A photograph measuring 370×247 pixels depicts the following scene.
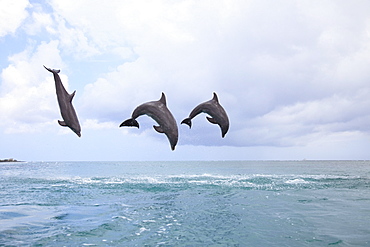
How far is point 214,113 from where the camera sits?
5230 millimetres

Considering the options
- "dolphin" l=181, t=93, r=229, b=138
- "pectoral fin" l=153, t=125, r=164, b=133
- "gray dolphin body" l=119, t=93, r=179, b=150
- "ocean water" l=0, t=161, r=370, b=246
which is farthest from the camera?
"ocean water" l=0, t=161, r=370, b=246

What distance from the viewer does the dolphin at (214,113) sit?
5198 mm

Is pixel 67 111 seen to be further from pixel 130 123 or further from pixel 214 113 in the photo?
pixel 214 113

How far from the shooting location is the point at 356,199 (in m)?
28.1

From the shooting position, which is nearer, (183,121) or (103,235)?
(183,121)

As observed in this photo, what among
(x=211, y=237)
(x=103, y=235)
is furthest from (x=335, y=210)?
(x=103, y=235)

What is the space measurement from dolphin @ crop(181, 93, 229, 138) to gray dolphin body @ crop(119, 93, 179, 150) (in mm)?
584

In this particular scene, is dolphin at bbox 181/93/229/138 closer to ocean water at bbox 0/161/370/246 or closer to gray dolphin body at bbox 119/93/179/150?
gray dolphin body at bbox 119/93/179/150

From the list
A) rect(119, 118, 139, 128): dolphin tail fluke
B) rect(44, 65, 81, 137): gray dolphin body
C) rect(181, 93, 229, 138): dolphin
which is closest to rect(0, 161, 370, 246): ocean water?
→ rect(181, 93, 229, 138): dolphin

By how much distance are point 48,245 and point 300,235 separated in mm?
A: 11225

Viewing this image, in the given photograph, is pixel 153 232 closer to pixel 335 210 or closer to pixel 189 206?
pixel 189 206

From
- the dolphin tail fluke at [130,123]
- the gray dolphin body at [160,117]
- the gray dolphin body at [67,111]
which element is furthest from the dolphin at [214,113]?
the gray dolphin body at [67,111]

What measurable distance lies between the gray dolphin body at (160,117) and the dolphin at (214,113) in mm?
584

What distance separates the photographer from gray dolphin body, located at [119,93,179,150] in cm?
476
